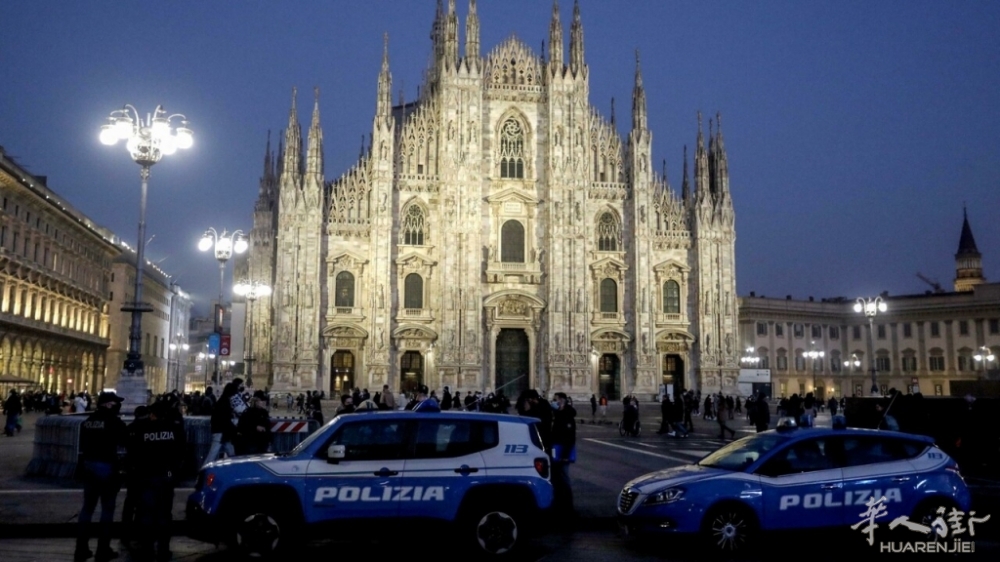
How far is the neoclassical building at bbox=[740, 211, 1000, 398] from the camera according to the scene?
74.9 metres

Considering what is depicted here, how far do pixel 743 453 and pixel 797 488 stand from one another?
85cm

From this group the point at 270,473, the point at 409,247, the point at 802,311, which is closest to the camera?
the point at 270,473

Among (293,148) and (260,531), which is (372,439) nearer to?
(260,531)

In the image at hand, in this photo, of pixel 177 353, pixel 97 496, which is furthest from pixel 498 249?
pixel 177 353

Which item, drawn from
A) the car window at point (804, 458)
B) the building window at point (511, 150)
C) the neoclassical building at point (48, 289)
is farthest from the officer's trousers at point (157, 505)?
the building window at point (511, 150)

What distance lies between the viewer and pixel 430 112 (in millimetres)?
50312

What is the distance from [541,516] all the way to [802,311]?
75.6 metres

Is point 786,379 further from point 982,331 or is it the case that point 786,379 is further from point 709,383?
point 709,383

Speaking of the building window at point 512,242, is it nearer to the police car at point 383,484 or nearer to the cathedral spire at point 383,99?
the cathedral spire at point 383,99

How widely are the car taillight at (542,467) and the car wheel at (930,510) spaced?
4.32 metres

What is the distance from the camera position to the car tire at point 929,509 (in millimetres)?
9844

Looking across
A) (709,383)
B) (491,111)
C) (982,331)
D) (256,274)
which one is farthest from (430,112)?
(982,331)

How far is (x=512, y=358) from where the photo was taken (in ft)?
164

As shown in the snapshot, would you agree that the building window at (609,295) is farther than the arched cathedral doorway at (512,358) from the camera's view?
Yes
